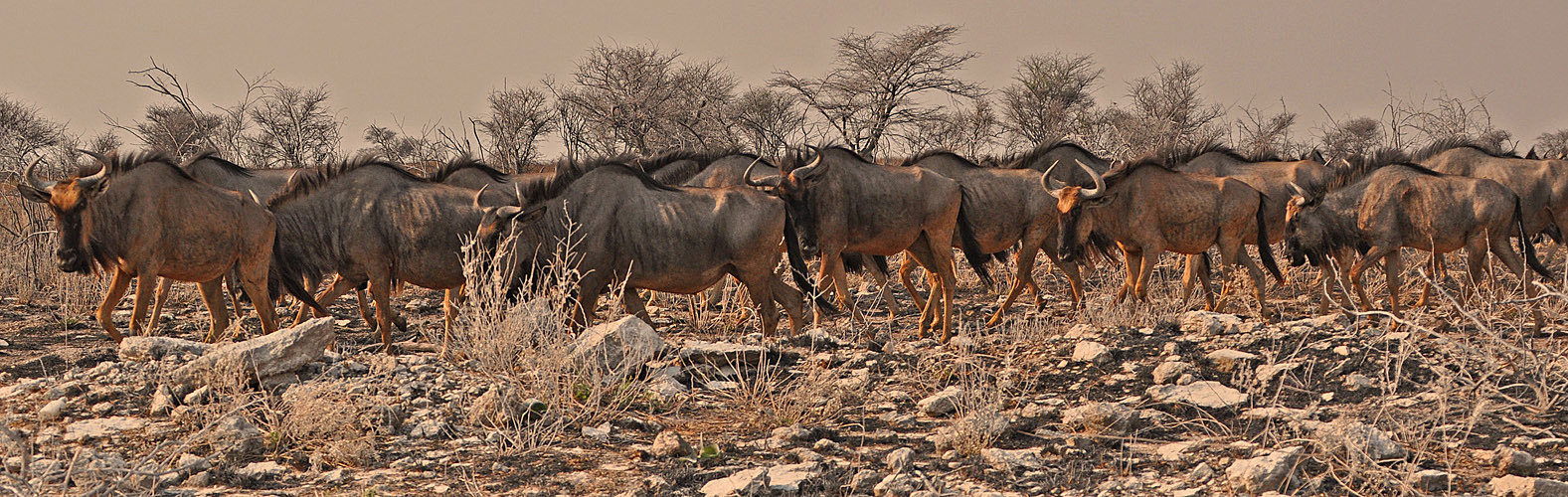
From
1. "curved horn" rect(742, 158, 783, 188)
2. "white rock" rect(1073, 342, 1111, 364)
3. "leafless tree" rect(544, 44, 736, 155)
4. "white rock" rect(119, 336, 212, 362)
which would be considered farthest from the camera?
"leafless tree" rect(544, 44, 736, 155)

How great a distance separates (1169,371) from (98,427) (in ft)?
15.7

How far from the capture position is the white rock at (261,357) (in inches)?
220

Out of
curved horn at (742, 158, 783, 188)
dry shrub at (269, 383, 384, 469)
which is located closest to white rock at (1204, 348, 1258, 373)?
curved horn at (742, 158, 783, 188)

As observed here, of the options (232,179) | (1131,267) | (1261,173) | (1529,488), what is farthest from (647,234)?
(1261,173)

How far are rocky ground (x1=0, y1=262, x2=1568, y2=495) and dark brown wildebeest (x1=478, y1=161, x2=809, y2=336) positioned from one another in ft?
4.05

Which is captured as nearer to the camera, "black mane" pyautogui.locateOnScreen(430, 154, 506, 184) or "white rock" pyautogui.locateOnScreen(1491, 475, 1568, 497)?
"white rock" pyautogui.locateOnScreen(1491, 475, 1568, 497)

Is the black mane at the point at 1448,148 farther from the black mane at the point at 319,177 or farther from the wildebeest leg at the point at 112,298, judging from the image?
the wildebeest leg at the point at 112,298

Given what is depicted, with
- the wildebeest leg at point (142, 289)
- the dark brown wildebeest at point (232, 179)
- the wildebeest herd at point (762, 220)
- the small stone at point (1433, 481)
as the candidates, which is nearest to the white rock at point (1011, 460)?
the small stone at point (1433, 481)

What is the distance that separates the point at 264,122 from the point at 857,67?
13260mm

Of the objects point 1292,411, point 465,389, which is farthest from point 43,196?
point 1292,411

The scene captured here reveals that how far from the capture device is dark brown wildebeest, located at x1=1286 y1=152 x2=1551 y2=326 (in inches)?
370

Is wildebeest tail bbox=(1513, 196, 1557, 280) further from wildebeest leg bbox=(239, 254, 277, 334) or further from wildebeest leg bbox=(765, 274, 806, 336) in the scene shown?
wildebeest leg bbox=(239, 254, 277, 334)

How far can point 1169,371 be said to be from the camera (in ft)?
20.4

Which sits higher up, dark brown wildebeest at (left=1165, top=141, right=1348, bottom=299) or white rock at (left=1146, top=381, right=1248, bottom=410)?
dark brown wildebeest at (left=1165, top=141, right=1348, bottom=299)
